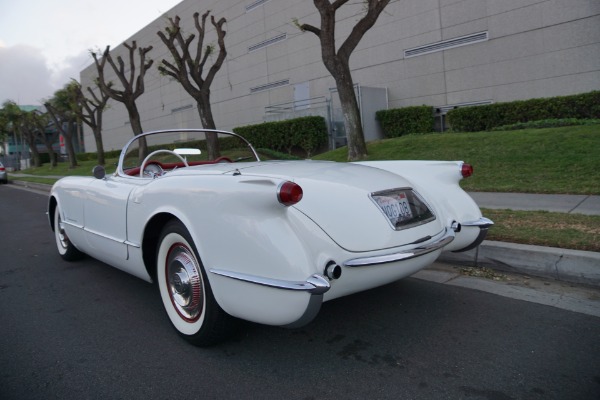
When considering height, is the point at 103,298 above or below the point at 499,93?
below

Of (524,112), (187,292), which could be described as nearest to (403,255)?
(187,292)

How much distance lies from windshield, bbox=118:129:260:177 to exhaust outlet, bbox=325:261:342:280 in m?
1.81


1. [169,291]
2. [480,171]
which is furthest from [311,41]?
[169,291]

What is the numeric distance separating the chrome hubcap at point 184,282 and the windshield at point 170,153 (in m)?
1.18

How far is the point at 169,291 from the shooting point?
3.16 metres

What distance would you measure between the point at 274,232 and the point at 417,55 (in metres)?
17.7

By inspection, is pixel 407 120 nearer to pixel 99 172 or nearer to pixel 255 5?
pixel 255 5

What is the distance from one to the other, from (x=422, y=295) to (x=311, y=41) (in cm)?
2086

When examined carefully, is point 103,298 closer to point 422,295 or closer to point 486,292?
point 422,295

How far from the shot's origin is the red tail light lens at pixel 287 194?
2.35m

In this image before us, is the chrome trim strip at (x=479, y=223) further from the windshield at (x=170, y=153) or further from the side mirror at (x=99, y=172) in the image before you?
the side mirror at (x=99, y=172)

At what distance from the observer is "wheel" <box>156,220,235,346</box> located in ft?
9.02

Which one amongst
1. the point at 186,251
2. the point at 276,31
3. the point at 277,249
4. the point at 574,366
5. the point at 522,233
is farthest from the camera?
the point at 276,31

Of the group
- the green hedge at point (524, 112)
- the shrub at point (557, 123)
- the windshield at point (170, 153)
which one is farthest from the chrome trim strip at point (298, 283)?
the green hedge at point (524, 112)
